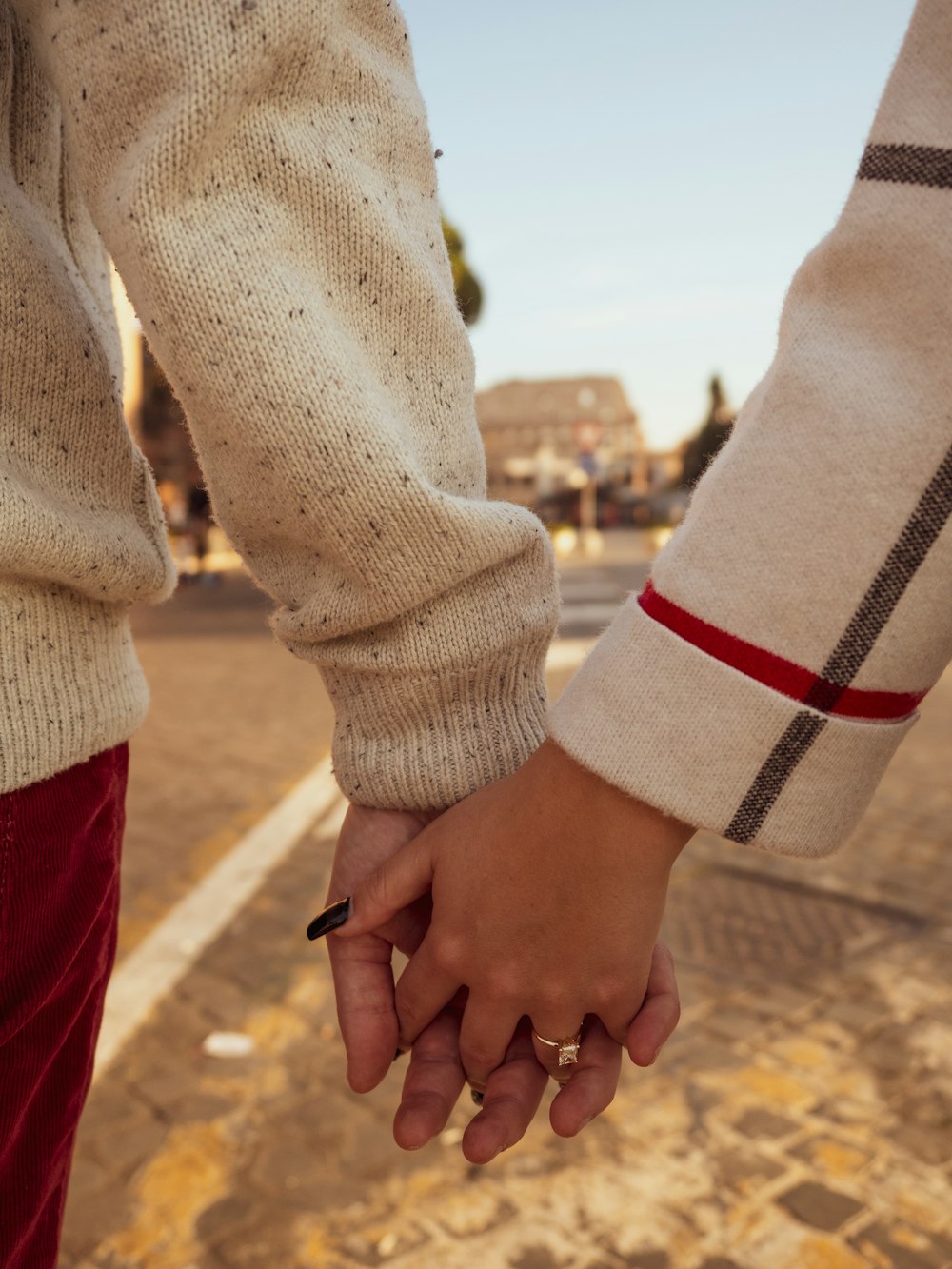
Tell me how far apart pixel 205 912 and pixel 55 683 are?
329 cm

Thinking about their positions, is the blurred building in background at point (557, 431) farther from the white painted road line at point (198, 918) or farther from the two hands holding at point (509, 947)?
the two hands holding at point (509, 947)

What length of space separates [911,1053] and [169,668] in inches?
344

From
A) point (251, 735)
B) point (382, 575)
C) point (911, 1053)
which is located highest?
point (382, 575)

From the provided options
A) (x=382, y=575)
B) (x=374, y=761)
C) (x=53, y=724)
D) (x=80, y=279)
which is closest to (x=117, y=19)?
(x=80, y=279)

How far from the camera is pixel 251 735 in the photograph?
7.46 meters

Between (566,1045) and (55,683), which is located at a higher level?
(55,683)

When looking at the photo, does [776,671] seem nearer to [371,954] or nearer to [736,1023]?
[371,954]

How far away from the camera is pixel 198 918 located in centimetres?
417

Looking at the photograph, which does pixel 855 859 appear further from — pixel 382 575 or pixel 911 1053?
pixel 382 575

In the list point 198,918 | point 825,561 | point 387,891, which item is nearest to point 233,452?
point 387,891

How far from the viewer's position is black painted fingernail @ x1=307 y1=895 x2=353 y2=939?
1325mm

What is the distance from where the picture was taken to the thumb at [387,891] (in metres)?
1.21

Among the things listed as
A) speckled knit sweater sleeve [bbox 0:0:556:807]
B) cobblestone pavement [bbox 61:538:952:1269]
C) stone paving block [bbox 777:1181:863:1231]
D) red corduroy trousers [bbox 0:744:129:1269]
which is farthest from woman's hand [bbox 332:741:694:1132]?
stone paving block [bbox 777:1181:863:1231]

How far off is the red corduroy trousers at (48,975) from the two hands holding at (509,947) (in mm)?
282
